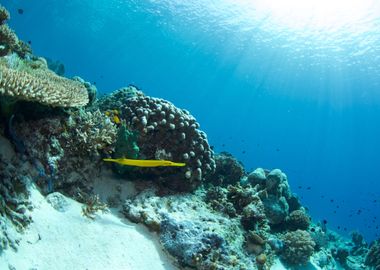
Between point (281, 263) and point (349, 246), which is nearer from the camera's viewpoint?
point (281, 263)

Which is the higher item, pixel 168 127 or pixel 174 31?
pixel 174 31

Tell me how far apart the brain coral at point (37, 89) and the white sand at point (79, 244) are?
1556 millimetres

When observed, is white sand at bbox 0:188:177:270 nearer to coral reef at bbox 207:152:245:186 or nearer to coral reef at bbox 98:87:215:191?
coral reef at bbox 98:87:215:191

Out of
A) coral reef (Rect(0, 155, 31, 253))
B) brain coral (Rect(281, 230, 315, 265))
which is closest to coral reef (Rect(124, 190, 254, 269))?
coral reef (Rect(0, 155, 31, 253))

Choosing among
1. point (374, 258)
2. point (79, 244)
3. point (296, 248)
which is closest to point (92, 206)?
point (79, 244)

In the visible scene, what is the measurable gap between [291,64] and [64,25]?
62.6 meters

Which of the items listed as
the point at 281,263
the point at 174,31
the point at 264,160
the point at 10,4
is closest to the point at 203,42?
the point at 174,31

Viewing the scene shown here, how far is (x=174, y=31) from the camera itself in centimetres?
5650

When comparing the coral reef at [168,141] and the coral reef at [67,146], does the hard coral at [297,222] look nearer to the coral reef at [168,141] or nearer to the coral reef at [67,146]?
the coral reef at [168,141]

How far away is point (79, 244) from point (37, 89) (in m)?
2.59

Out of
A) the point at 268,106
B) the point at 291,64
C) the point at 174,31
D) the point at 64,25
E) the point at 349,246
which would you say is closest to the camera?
the point at 349,246

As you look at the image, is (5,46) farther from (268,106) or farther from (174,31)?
(268,106)

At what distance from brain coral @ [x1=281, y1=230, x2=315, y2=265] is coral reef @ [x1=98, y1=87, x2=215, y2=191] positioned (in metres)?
3.52

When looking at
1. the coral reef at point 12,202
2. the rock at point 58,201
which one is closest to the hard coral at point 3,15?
the coral reef at point 12,202
